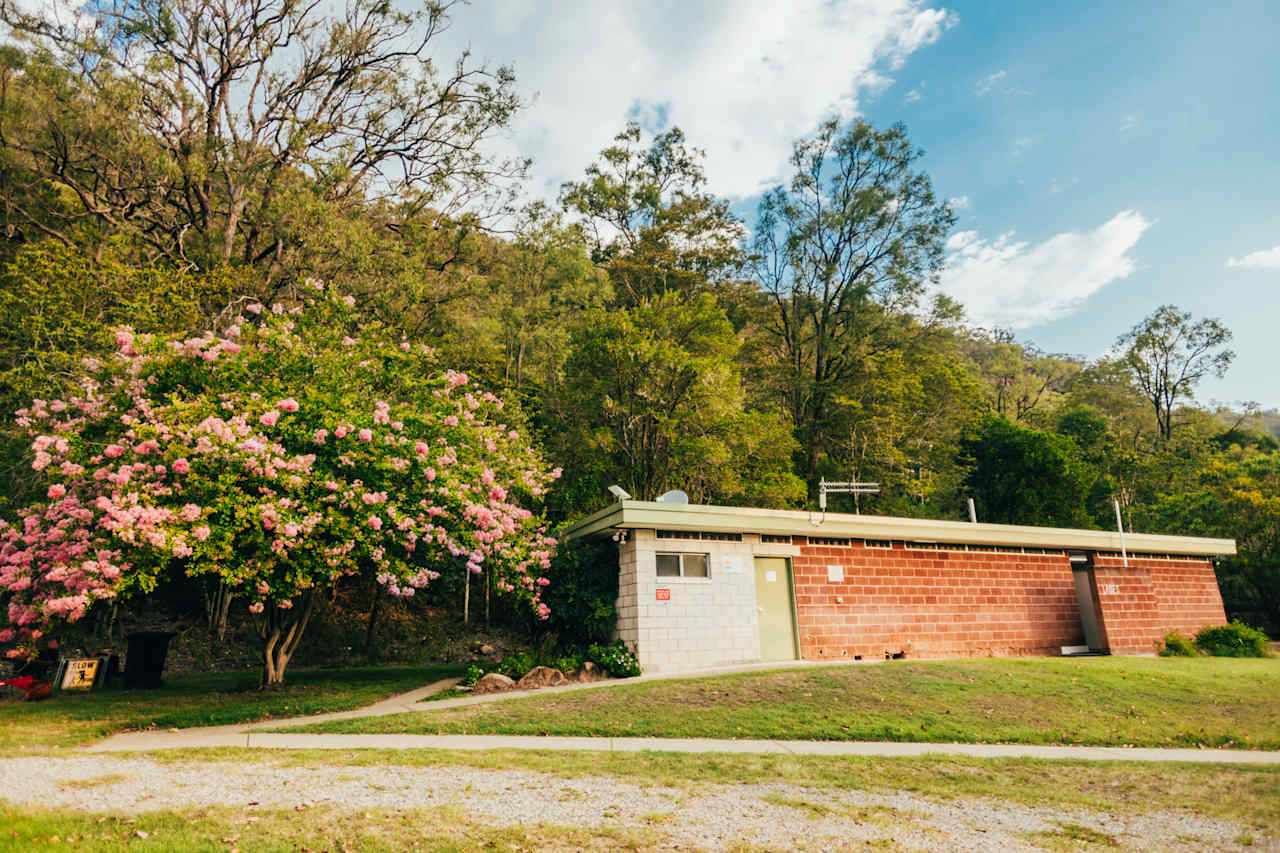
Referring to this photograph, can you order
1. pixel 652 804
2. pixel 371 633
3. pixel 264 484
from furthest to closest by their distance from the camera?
pixel 371 633 < pixel 264 484 < pixel 652 804

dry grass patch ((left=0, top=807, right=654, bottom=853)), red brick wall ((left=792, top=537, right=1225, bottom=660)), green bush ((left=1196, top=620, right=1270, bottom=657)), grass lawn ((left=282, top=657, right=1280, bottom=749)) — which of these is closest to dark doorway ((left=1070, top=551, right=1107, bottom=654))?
red brick wall ((left=792, top=537, right=1225, bottom=660))

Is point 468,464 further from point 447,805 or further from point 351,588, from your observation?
point 351,588

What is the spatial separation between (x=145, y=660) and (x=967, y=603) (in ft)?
51.3

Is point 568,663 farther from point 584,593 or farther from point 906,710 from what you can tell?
point 906,710

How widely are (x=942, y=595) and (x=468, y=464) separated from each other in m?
9.72

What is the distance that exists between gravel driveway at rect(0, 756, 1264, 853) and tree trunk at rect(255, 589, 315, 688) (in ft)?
19.7

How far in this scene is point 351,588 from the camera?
19.9 meters

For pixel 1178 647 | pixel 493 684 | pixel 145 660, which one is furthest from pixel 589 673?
pixel 1178 647

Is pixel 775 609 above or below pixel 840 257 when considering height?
below

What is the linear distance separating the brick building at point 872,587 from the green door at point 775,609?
0.8 inches

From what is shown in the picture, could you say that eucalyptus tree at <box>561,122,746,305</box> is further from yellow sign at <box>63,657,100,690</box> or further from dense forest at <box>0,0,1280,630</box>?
yellow sign at <box>63,657,100,690</box>

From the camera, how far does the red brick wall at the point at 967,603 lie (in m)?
13.1

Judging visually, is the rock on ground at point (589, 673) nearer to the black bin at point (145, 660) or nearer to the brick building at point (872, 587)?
the brick building at point (872, 587)

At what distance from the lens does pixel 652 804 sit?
16.0ft
